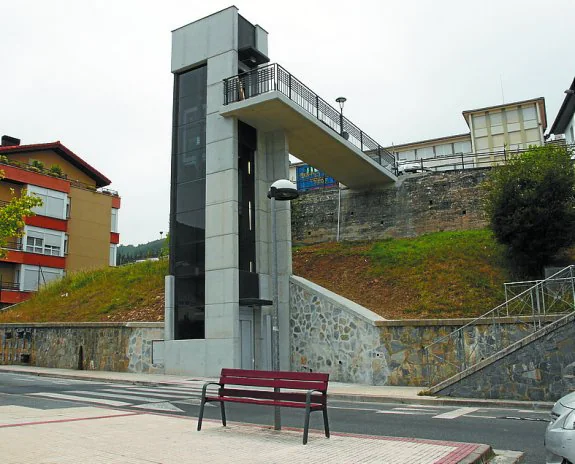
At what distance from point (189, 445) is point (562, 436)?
180 inches

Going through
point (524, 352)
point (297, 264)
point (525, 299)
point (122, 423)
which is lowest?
point (122, 423)

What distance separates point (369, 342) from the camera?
18.6 meters

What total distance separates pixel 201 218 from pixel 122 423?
13057mm

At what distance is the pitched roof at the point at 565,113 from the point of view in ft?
139

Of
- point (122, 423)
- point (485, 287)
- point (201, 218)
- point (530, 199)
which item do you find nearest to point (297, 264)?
point (201, 218)

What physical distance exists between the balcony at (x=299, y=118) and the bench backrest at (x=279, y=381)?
13490mm

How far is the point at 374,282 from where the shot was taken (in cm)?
2416

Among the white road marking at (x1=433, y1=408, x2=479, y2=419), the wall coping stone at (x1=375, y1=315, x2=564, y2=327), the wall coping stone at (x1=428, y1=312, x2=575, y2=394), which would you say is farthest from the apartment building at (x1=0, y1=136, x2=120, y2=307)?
the white road marking at (x1=433, y1=408, x2=479, y2=419)

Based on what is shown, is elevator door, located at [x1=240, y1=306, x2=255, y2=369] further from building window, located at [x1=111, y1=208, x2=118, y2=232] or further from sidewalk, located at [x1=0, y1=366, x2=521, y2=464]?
building window, located at [x1=111, y1=208, x2=118, y2=232]

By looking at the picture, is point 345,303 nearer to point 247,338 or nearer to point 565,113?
point 247,338

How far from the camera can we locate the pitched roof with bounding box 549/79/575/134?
42.3 meters

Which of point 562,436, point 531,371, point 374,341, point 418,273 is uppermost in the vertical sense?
point 418,273

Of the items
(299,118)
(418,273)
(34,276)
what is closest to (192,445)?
(299,118)

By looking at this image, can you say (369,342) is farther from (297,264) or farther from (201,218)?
(297,264)
